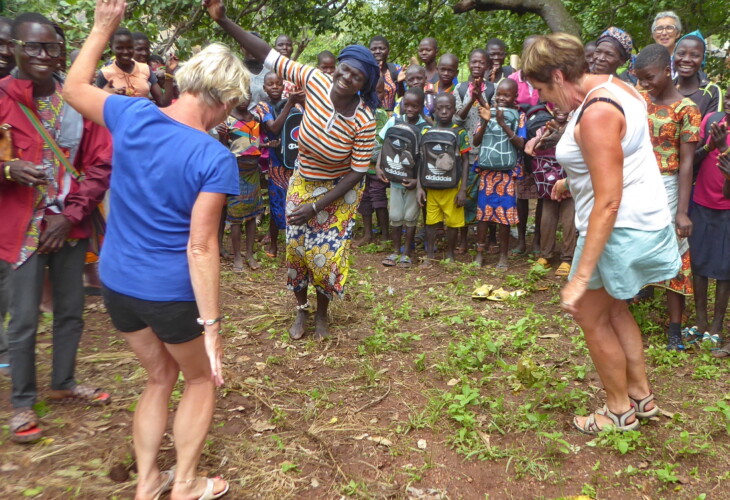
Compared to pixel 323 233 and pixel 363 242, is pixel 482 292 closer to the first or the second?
pixel 323 233

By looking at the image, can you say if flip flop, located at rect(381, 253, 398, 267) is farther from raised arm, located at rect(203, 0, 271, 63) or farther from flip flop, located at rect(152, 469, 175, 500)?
flip flop, located at rect(152, 469, 175, 500)

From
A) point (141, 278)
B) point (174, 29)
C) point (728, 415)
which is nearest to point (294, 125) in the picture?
point (174, 29)

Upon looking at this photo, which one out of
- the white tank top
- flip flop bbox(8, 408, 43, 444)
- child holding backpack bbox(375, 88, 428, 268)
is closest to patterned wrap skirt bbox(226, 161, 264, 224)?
child holding backpack bbox(375, 88, 428, 268)

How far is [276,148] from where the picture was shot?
22.3 ft

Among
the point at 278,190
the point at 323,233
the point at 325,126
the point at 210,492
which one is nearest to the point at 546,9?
the point at 278,190

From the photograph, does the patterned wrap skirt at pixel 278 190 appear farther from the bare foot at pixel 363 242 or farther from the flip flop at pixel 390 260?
the flip flop at pixel 390 260

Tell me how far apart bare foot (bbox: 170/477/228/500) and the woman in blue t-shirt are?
27 cm

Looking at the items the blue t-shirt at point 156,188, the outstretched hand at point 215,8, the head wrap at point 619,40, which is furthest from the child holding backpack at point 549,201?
the blue t-shirt at point 156,188

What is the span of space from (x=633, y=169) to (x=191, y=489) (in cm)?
263

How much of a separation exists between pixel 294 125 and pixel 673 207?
3.73 meters

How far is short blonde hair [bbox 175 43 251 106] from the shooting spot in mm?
2551

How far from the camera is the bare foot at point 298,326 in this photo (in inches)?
196

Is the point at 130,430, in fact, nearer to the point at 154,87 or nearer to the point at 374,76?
the point at 374,76

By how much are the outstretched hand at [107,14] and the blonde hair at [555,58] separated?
1.94 meters
